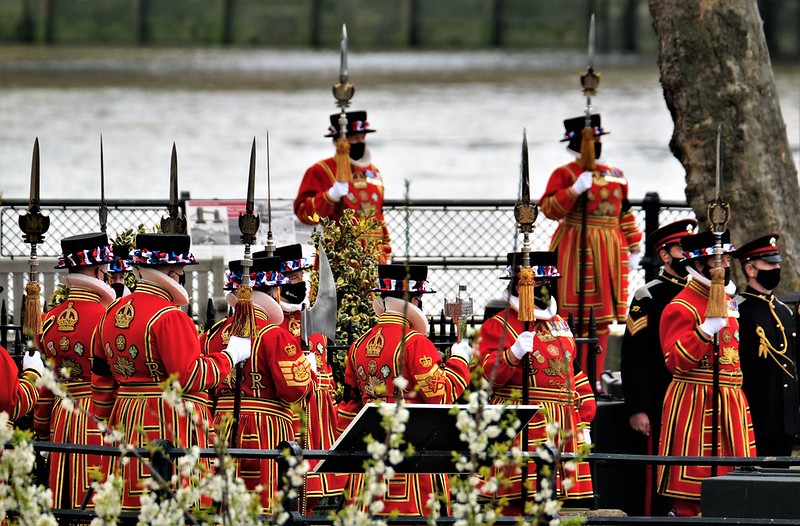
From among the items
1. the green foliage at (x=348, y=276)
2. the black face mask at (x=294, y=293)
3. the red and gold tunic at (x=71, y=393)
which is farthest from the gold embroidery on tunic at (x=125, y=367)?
the green foliage at (x=348, y=276)

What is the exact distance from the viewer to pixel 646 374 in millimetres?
8641

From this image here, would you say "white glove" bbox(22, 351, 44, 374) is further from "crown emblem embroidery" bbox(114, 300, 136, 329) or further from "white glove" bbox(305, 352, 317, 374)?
"white glove" bbox(305, 352, 317, 374)

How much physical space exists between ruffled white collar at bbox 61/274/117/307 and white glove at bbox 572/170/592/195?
423cm

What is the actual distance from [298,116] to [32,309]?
18625 mm

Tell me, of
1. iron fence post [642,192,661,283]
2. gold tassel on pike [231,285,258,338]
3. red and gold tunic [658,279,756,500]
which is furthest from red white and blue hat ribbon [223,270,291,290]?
iron fence post [642,192,661,283]

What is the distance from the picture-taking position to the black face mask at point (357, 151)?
11320mm

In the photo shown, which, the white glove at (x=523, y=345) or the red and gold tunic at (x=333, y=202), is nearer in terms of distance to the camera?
the white glove at (x=523, y=345)

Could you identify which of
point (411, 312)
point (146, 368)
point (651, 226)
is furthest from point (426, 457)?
point (651, 226)

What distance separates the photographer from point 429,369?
7289 millimetres

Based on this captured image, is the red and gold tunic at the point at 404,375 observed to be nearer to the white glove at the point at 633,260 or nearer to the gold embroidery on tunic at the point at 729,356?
the gold embroidery on tunic at the point at 729,356

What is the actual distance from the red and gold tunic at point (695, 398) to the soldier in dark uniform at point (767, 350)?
0.67ft

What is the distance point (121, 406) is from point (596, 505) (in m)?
2.58

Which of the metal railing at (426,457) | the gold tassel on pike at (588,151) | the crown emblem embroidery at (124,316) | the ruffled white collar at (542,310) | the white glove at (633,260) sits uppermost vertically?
the gold tassel on pike at (588,151)

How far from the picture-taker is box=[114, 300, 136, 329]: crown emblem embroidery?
6.93 metres
